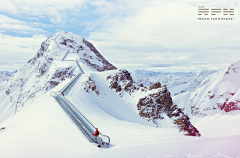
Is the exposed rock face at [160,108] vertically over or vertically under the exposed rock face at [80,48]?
under

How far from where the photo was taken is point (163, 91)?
38.1 metres

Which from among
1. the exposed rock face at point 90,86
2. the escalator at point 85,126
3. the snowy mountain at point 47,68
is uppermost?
the snowy mountain at point 47,68

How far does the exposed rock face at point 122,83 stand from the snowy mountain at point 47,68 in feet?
144

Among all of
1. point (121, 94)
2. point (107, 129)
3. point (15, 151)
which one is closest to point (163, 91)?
point (121, 94)

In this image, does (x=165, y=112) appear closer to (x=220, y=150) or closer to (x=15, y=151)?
(x=220, y=150)

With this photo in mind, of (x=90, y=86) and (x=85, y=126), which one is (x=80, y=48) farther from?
(x=85, y=126)

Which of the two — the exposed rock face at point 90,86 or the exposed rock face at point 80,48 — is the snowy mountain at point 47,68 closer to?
the exposed rock face at point 80,48

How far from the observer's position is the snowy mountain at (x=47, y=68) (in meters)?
92.2

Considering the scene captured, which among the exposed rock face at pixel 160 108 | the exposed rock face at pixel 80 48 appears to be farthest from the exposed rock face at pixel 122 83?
the exposed rock face at pixel 80 48

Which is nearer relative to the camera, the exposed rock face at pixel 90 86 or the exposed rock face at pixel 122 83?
the exposed rock face at pixel 90 86

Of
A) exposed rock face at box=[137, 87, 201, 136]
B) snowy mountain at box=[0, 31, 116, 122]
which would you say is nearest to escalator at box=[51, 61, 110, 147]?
exposed rock face at box=[137, 87, 201, 136]

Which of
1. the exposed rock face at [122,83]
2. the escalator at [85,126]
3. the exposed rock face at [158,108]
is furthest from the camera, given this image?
the exposed rock face at [122,83]

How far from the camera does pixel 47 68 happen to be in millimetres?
101625

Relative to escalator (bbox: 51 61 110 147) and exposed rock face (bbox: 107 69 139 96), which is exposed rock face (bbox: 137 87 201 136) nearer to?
exposed rock face (bbox: 107 69 139 96)
